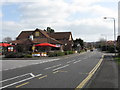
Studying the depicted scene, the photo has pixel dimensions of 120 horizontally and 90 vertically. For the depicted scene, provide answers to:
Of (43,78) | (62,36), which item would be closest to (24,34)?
(62,36)

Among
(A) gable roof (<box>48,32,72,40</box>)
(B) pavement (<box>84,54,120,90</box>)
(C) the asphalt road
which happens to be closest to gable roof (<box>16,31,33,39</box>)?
(A) gable roof (<box>48,32,72,40</box>)

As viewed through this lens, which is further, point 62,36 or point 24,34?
point 62,36

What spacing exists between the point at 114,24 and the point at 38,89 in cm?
3545

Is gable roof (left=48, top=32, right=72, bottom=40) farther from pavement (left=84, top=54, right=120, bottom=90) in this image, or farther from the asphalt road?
pavement (left=84, top=54, right=120, bottom=90)

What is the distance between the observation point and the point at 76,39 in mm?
98188

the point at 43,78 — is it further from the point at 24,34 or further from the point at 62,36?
the point at 24,34

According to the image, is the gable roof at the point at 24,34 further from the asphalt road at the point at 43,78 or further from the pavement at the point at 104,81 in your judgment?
the pavement at the point at 104,81

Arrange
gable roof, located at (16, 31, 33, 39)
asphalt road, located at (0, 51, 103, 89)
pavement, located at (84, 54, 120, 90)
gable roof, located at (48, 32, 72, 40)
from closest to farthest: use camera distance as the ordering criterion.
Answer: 1. pavement, located at (84, 54, 120, 90)
2. asphalt road, located at (0, 51, 103, 89)
3. gable roof, located at (16, 31, 33, 39)
4. gable roof, located at (48, 32, 72, 40)

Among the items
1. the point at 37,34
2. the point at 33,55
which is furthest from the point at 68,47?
the point at 33,55

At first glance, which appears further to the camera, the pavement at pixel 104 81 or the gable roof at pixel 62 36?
the gable roof at pixel 62 36

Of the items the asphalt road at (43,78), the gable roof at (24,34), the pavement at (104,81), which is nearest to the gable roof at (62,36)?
the gable roof at (24,34)

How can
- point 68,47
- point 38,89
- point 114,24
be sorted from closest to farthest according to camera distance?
point 38,89, point 114,24, point 68,47

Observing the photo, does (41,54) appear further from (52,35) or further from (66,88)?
(52,35)

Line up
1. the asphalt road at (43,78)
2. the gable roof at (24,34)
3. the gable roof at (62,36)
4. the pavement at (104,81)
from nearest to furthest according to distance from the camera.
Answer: the pavement at (104,81) < the asphalt road at (43,78) < the gable roof at (24,34) < the gable roof at (62,36)
